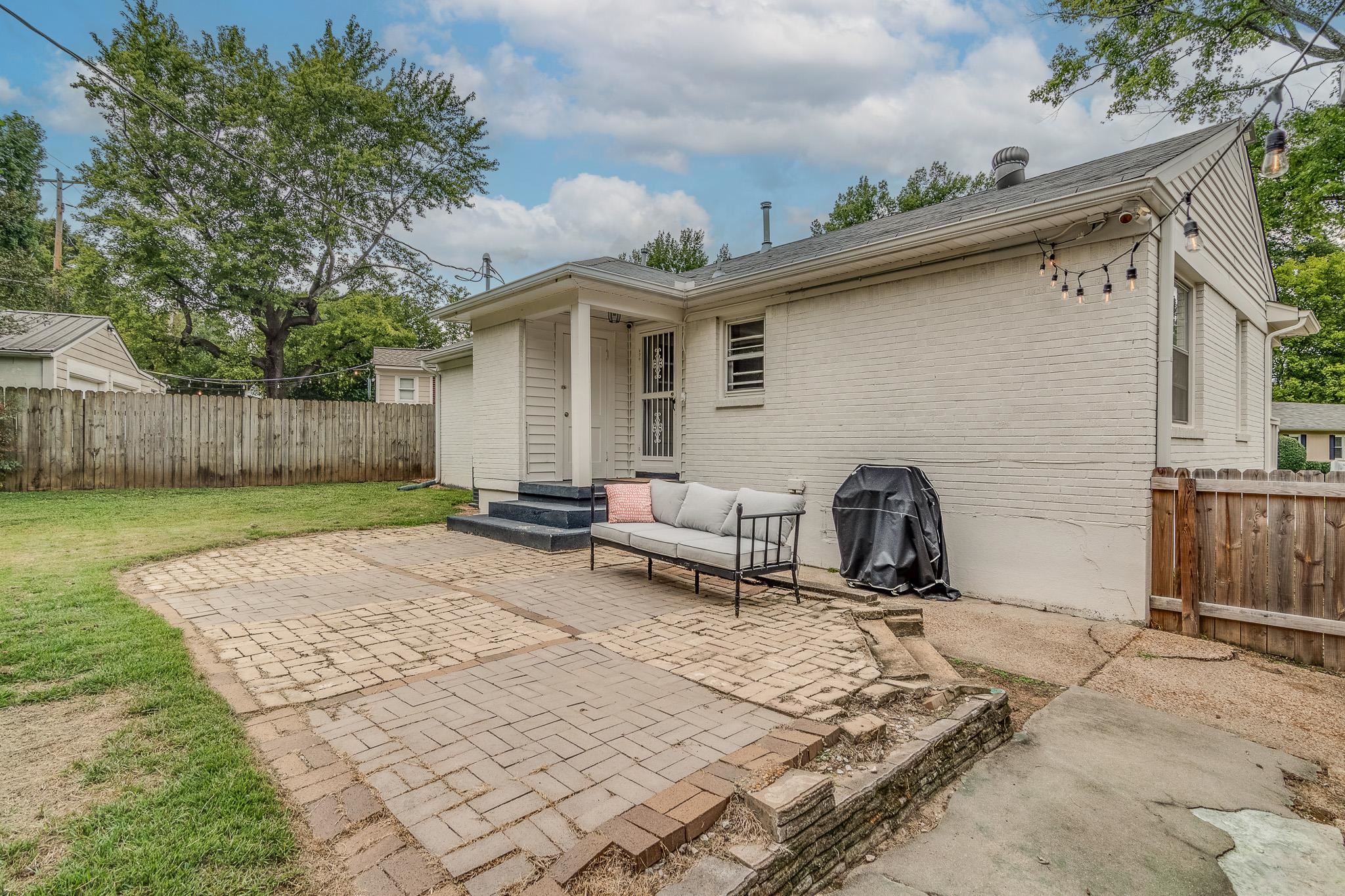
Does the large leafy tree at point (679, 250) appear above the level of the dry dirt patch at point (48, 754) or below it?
above

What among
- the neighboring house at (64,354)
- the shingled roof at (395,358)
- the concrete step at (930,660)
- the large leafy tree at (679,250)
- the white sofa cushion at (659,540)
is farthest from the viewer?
the large leafy tree at (679,250)

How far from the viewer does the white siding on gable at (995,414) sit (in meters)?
5.07

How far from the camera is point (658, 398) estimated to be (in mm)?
9648

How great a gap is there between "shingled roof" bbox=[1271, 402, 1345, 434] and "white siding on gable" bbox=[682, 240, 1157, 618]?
24.0m

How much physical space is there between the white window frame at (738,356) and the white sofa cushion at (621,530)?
8.31ft

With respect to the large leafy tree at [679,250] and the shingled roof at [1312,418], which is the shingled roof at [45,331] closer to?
the large leafy tree at [679,250]

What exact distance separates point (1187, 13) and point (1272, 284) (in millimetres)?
5684

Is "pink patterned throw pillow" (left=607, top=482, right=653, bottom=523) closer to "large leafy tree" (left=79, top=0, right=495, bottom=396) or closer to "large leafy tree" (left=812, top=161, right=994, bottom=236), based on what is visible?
"large leafy tree" (left=79, top=0, right=495, bottom=396)

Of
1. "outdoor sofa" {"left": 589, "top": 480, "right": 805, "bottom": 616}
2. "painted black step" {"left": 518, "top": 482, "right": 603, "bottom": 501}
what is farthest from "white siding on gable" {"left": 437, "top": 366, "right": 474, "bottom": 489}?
"outdoor sofa" {"left": 589, "top": 480, "right": 805, "bottom": 616}

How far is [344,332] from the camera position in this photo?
21969 millimetres

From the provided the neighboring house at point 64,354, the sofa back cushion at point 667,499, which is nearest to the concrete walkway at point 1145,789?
the sofa back cushion at point 667,499

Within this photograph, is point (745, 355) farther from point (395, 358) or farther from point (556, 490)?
point (395, 358)

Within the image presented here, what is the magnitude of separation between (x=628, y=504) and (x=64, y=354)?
14550mm

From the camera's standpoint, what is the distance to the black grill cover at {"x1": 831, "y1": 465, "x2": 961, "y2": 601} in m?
5.79
